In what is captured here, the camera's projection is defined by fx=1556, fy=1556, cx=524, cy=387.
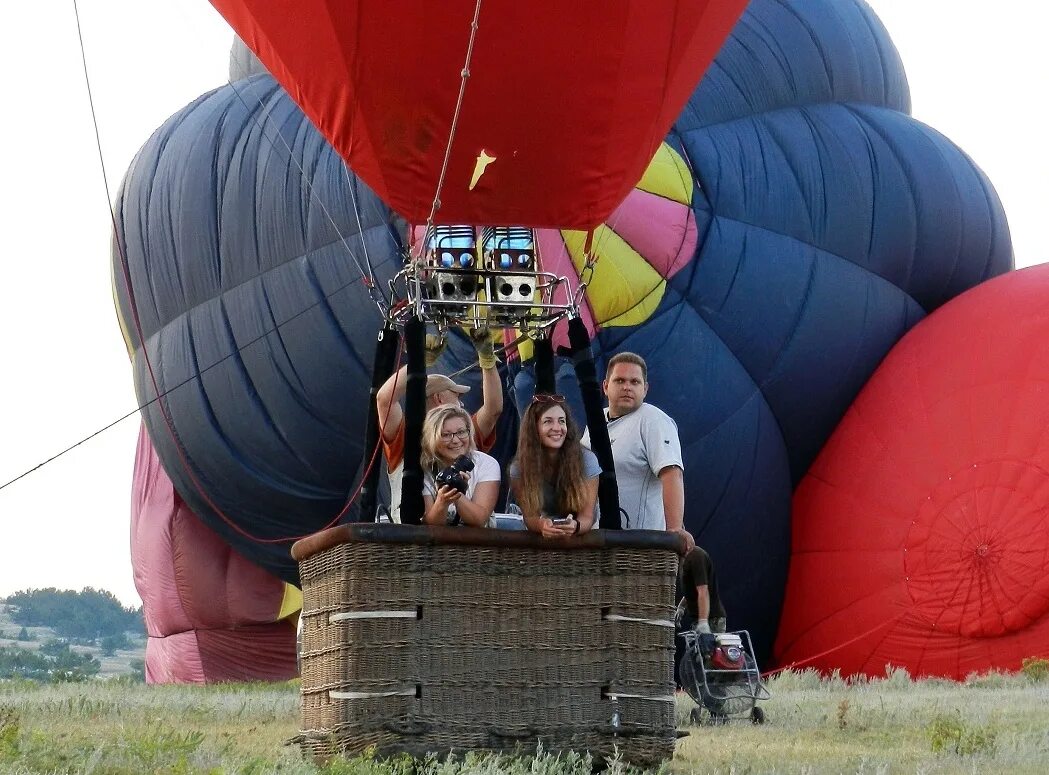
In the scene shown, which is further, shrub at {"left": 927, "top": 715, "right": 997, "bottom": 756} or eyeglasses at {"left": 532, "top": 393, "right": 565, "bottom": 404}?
shrub at {"left": 927, "top": 715, "right": 997, "bottom": 756}

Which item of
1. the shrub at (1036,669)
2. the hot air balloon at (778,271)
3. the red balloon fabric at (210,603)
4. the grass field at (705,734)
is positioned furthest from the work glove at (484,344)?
the red balloon fabric at (210,603)

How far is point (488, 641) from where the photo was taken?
3.42 m

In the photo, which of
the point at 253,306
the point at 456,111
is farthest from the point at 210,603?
the point at 456,111

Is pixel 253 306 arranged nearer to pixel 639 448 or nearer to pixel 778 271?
pixel 778 271

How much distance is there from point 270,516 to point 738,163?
9.64 feet

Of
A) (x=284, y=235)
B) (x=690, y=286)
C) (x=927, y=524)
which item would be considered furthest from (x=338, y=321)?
(x=927, y=524)

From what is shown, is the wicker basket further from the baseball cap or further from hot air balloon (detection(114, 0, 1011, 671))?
hot air balloon (detection(114, 0, 1011, 671))

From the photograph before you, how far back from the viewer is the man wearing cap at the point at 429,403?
381 cm

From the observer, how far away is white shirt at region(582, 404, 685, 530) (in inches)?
165

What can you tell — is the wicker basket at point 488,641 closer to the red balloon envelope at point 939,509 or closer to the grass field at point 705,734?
the grass field at point 705,734

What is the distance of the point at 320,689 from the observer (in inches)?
138

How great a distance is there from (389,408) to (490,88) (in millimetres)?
1025

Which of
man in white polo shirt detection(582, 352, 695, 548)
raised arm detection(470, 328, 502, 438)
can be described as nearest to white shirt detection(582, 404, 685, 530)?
man in white polo shirt detection(582, 352, 695, 548)

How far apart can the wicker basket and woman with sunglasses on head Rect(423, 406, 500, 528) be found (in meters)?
0.11
